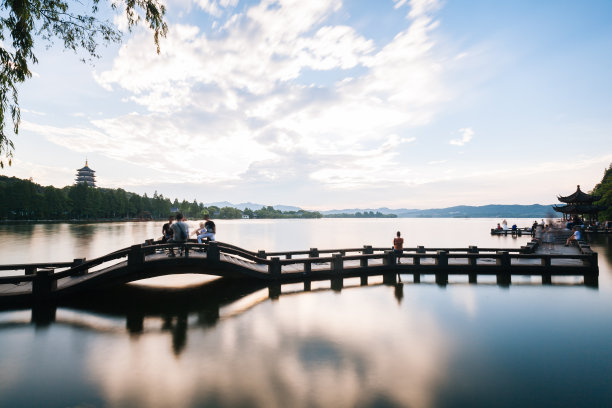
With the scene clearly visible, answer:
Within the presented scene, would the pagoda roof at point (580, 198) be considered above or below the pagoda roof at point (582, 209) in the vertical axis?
above

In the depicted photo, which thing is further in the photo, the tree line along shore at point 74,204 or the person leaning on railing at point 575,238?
the tree line along shore at point 74,204

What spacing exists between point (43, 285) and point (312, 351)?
9.58 m

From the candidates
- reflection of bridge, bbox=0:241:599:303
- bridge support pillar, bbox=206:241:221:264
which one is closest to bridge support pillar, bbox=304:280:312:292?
reflection of bridge, bbox=0:241:599:303

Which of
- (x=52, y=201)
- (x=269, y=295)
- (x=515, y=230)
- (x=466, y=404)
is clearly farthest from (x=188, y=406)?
(x=52, y=201)

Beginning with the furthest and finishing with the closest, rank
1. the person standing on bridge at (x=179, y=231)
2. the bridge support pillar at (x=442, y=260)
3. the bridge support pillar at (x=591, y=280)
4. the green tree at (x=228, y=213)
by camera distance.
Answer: the green tree at (x=228, y=213) < the bridge support pillar at (x=442, y=260) < the bridge support pillar at (x=591, y=280) < the person standing on bridge at (x=179, y=231)

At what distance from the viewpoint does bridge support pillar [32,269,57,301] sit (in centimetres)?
935

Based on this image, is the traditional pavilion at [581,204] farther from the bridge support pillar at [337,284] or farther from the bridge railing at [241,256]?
the bridge support pillar at [337,284]

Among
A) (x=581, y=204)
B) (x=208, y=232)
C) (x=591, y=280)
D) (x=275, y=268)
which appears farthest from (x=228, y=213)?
(x=591, y=280)

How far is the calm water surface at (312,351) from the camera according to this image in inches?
187

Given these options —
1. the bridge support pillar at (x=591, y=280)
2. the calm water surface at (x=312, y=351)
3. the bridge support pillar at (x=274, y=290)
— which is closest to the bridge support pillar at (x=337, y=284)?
the calm water surface at (x=312, y=351)

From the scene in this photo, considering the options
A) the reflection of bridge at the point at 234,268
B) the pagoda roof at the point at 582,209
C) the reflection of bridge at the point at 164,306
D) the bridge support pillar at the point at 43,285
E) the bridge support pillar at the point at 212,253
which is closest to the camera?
the reflection of bridge at the point at 164,306

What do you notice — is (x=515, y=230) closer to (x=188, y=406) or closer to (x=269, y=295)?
(x=269, y=295)

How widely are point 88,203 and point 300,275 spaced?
97.4 m

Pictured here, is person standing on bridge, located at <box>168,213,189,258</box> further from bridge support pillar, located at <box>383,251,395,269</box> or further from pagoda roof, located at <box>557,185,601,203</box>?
pagoda roof, located at <box>557,185,601,203</box>
